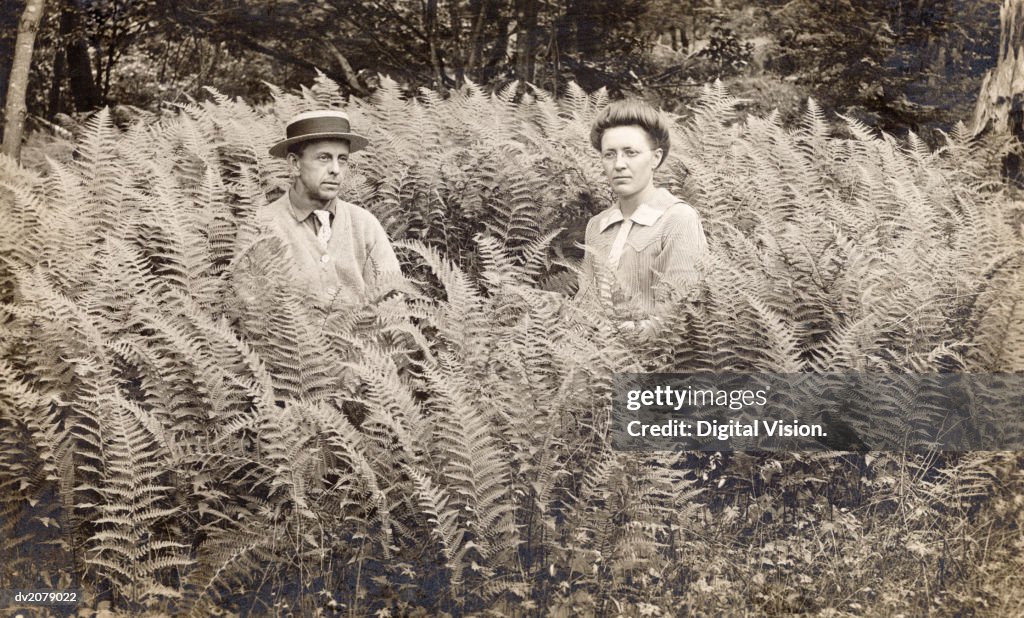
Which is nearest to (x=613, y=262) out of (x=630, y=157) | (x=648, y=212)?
(x=648, y=212)

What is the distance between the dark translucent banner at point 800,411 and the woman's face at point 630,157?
47.6 inches

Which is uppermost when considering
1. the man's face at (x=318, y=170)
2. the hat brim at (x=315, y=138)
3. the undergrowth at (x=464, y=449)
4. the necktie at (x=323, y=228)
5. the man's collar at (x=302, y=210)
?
the hat brim at (x=315, y=138)

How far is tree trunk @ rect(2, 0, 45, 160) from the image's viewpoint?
19.6 feet

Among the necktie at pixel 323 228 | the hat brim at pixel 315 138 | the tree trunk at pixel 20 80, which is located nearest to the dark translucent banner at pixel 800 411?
the necktie at pixel 323 228

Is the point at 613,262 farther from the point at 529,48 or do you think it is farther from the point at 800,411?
the point at 529,48

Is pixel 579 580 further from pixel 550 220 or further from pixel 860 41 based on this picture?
pixel 860 41

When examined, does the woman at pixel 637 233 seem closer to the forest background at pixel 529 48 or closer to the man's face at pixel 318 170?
the forest background at pixel 529 48

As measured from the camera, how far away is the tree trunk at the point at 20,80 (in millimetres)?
5988

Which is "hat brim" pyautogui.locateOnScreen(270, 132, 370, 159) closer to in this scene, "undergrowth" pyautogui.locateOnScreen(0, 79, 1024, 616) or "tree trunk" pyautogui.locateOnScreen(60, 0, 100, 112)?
"undergrowth" pyautogui.locateOnScreen(0, 79, 1024, 616)

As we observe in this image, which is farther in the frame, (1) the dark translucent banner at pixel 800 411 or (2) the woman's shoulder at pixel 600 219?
(2) the woman's shoulder at pixel 600 219

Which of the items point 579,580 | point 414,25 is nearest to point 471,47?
point 414,25

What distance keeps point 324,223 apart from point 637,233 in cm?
165

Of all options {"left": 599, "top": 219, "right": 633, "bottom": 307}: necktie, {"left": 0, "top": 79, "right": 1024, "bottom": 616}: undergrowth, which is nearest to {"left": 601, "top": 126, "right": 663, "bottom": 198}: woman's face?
{"left": 599, "top": 219, "right": 633, "bottom": 307}: necktie

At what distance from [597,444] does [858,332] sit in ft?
4.38
